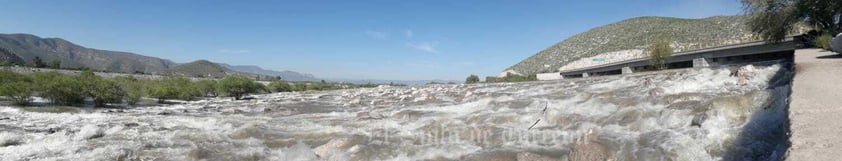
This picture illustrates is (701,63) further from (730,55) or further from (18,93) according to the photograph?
(18,93)

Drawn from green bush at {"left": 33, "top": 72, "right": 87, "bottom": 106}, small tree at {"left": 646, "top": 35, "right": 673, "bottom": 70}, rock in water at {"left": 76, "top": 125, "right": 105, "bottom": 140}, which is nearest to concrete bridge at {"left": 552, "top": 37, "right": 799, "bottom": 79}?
small tree at {"left": 646, "top": 35, "right": 673, "bottom": 70}

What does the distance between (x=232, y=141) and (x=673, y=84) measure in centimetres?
1855

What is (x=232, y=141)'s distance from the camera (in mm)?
16844

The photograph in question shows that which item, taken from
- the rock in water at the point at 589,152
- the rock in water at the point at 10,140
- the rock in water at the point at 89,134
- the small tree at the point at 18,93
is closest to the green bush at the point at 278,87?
the small tree at the point at 18,93

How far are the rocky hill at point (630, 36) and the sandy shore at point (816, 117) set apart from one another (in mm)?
115287

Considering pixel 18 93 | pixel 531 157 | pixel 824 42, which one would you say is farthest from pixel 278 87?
pixel 531 157

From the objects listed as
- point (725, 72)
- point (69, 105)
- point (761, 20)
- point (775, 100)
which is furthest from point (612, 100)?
point (69, 105)

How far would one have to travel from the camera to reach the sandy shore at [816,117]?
6316 millimetres

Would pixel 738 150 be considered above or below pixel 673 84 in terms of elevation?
below

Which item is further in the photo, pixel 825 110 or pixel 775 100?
pixel 775 100

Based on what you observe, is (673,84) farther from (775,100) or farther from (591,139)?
(591,139)

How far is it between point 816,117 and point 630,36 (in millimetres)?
151978

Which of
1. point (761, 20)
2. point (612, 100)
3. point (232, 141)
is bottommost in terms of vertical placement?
point (232, 141)

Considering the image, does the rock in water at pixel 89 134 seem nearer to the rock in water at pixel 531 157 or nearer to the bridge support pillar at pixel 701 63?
the rock in water at pixel 531 157
